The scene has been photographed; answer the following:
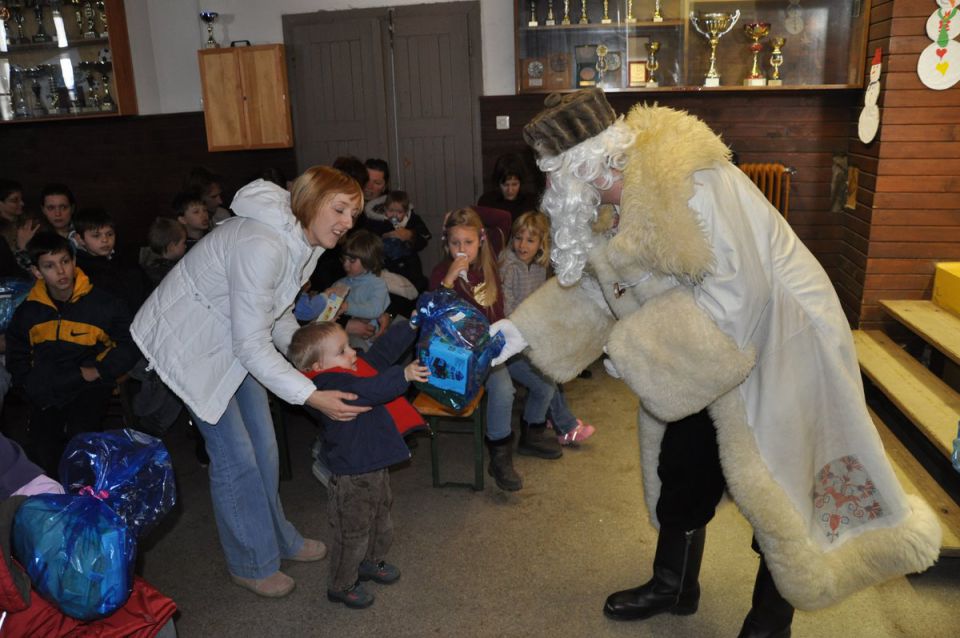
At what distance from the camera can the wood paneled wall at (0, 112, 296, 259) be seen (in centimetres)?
691

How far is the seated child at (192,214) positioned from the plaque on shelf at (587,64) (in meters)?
2.87

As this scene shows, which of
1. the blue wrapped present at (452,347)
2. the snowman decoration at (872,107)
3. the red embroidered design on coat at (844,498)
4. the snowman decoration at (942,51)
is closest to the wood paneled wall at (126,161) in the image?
the snowman decoration at (872,107)

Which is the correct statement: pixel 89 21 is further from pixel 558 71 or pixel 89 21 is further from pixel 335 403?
pixel 335 403

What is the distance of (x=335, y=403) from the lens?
2.35 meters

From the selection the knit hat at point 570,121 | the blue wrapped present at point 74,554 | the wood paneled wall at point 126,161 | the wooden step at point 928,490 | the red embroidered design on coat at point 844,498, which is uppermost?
the knit hat at point 570,121

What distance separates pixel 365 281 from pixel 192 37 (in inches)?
156

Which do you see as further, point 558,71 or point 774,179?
point 558,71

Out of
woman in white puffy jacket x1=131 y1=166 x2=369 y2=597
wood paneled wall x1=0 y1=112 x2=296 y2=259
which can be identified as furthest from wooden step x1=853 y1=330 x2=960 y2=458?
wood paneled wall x1=0 y1=112 x2=296 y2=259

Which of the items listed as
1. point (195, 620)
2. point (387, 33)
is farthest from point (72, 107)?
point (195, 620)

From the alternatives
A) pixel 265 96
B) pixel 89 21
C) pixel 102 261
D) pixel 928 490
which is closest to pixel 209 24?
pixel 265 96

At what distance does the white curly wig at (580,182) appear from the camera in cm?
207

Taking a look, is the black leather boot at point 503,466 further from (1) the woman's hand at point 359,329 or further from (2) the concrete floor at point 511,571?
(1) the woman's hand at point 359,329

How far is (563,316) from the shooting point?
2.46 m

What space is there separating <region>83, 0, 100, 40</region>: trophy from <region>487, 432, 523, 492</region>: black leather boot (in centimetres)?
515
